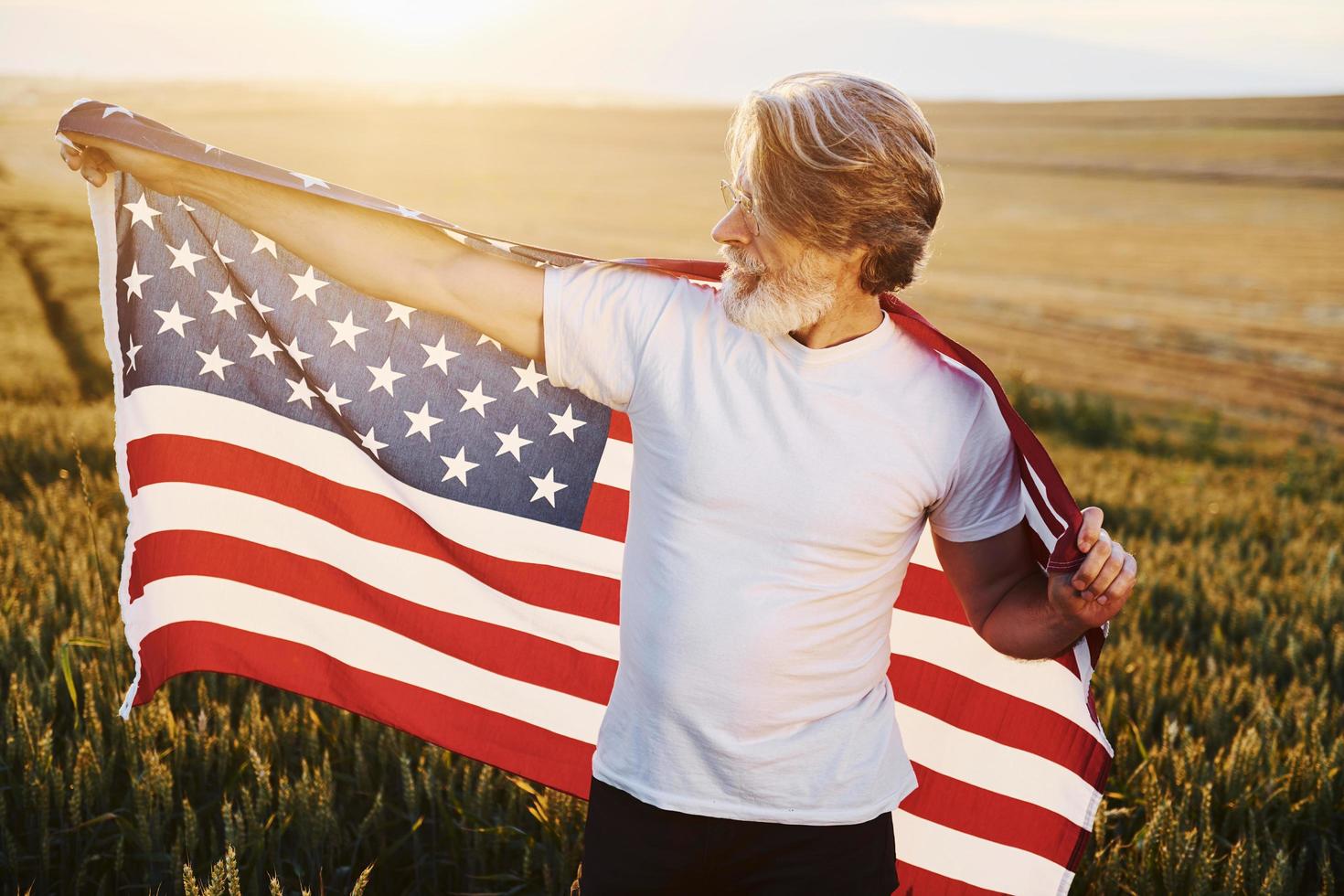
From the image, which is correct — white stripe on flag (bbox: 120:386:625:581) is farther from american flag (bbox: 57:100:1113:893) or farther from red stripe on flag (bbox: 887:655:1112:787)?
red stripe on flag (bbox: 887:655:1112:787)

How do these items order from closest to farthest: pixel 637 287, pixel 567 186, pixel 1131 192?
pixel 637 287, pixel 1131 192, pixel 567 186

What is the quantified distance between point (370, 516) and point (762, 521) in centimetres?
160

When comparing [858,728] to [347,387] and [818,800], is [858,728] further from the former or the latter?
[347,387]

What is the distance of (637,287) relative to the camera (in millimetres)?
2408

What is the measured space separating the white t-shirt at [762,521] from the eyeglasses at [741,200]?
0.21m

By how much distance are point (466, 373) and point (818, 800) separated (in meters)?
1.67

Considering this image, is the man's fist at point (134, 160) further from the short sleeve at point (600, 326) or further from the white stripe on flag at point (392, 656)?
the white stripe on flag at point (392, 656)

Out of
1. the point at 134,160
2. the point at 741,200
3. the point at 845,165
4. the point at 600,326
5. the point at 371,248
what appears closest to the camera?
the point at 845,165

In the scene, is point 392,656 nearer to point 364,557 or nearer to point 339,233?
point 364,557

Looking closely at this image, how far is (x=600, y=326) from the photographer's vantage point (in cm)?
238

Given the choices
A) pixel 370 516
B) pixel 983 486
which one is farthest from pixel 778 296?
pixel 370 516

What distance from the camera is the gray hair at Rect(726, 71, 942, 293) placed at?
6.96 ft

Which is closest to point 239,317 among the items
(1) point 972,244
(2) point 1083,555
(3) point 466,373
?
(3) point 466,373

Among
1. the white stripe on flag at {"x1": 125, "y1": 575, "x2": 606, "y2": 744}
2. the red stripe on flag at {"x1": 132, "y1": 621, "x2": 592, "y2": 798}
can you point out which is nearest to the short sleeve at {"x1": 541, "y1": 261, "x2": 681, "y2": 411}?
the white stripe on flag at {"x1": 125, "y1": 575, "x2": 606, "y2": 744}
